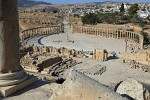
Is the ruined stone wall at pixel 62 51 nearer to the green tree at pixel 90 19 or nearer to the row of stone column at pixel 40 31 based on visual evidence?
the row of stone column at pixel 40 31

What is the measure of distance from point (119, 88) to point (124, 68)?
26.1 meters

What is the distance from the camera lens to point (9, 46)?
31.8ft

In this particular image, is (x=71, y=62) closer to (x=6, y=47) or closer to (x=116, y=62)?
(x=116, y=62)

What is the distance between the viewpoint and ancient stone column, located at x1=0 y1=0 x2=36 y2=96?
9453mm

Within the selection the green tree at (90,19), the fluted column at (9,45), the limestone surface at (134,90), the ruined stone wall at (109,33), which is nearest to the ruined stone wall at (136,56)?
the ruined stone wall at (109,33)

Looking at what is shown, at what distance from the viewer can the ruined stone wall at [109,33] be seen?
6336 centimetres

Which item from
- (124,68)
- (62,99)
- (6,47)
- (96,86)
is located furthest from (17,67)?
(124,68)

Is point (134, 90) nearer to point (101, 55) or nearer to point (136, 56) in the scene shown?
point (101, 55)

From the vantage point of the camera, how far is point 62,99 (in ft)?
23.7

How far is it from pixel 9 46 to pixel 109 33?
6187cm

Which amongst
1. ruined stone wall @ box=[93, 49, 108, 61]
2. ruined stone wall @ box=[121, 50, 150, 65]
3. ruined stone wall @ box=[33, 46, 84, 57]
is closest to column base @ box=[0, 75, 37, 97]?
ruined stone wall @ box=[93, 49, 108, 61]

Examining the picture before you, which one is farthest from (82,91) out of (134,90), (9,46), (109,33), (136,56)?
(109,33)

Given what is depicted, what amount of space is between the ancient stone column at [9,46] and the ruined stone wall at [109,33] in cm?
4797

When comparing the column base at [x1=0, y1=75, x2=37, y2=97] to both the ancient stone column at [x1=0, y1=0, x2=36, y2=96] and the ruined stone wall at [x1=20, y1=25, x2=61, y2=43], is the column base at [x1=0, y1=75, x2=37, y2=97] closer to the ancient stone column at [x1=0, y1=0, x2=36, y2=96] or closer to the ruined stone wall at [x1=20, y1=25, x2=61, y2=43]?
the ancient stone column at [x1=0, y1=0, x2=36, y2=96]
